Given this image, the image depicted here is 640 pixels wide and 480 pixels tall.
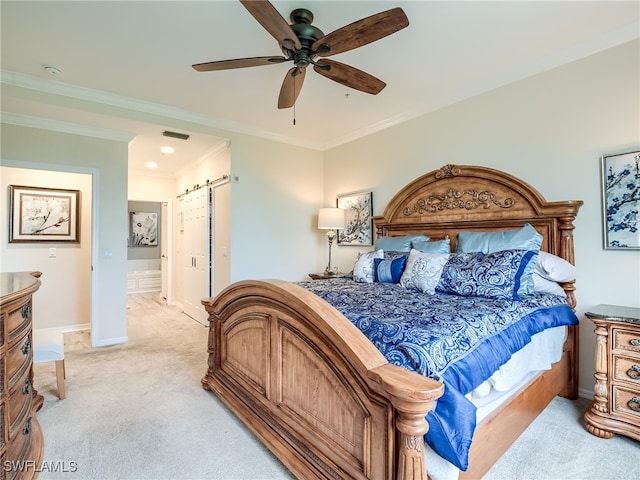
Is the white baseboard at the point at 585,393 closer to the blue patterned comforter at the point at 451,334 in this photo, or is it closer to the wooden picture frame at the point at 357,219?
the blue patterned comforter at the point at 451,334

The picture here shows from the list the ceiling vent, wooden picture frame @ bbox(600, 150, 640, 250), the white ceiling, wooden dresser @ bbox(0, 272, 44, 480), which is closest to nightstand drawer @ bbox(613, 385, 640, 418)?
wooden picture frame @ bbox(600, 150, 640, 250)

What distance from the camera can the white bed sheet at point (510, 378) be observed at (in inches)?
45.8

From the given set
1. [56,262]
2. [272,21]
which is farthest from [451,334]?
[56,262]

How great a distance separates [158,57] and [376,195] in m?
2.74

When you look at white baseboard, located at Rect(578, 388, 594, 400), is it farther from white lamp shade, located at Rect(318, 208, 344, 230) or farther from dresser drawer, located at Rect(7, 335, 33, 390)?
dresser drawer, located at Rect(7, 335, 33, 390)

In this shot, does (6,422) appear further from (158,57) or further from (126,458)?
(158,57)

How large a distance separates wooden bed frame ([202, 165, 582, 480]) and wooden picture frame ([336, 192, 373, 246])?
1.40m

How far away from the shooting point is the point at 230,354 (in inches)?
94.2

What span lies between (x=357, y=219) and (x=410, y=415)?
349 centimetres

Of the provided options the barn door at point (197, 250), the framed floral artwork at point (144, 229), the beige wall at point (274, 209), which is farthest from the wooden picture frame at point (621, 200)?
the framed floral artwork at point (144, 229)

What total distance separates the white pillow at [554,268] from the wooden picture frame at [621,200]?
324 mm

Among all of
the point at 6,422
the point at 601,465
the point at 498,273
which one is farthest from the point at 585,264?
the point at 6,422

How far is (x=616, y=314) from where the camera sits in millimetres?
1990

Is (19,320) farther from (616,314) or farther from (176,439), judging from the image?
(616,314)
